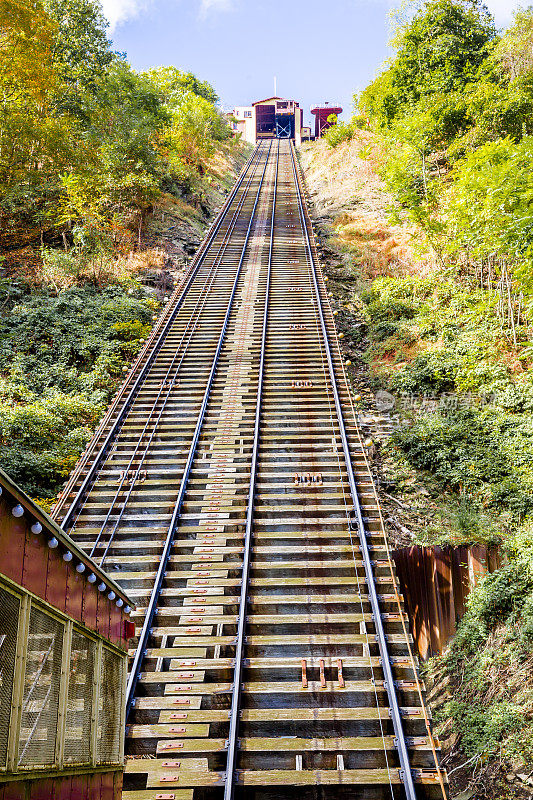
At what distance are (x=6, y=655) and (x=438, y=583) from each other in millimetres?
6974

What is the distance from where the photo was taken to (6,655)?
2.40 meters

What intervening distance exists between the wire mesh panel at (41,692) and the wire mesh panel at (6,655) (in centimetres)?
16

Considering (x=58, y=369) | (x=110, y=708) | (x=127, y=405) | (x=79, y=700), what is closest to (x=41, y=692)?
(x=79, y=700)

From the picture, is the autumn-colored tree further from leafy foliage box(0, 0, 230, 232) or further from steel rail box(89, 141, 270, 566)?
steel rail box(89, 141, 270, 566)

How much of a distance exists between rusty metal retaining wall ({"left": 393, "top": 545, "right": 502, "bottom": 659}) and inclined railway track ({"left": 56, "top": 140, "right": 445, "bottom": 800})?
107cm

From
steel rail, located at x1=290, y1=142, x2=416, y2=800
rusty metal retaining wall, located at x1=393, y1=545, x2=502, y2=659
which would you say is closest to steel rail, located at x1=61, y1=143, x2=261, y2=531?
steel rail, located at x1=290, y1=142, x2=416, y2=800

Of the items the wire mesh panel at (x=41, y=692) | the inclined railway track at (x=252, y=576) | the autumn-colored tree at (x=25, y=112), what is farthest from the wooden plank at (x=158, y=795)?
the autumn-colored tree at (x=25, y=112)

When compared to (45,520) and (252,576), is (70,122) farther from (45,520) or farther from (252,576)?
(45,520)

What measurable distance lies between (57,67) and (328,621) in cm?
2281

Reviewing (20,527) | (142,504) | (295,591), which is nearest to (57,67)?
(142,504)

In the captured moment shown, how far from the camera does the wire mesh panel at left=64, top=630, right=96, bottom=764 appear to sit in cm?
319

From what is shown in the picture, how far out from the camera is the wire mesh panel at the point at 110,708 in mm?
3830

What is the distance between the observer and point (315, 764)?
4.88 m

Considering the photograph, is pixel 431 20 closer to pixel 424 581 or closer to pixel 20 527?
pixel 424 581
